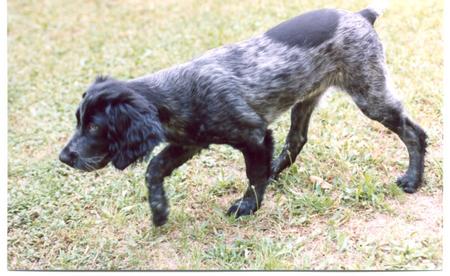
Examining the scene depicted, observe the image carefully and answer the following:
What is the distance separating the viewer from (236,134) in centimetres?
358

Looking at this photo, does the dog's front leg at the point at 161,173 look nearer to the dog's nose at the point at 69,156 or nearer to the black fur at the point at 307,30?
the dog's nose at the point at 69,156

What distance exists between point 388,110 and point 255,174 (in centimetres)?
102

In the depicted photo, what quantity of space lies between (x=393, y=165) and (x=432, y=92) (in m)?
1.00

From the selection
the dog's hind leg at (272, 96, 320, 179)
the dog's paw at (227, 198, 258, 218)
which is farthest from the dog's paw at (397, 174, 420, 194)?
the dog's paw at (227, 198, 258, 218)

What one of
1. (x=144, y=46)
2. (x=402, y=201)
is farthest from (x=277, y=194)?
(x=144, y=46)

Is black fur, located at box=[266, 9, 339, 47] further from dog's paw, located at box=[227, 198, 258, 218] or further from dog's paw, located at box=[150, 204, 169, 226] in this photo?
dog's paw, located at box=[150, 204, 169, 226]

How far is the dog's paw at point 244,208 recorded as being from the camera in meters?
3.86

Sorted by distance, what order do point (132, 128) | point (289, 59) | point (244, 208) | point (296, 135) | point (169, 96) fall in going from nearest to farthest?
point (132, 128), point (169, 96), point (289, 59), point (244, 208), point (296, 135)

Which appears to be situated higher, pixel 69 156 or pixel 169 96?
pixel 169 96

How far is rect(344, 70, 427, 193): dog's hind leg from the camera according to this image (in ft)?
12.7

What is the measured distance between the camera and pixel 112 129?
3.34 m

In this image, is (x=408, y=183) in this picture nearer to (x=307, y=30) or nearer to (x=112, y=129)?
(x=307, y=30)

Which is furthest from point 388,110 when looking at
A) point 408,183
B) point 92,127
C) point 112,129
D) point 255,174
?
point 92,127

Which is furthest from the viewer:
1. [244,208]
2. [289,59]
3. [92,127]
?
[244,208]
